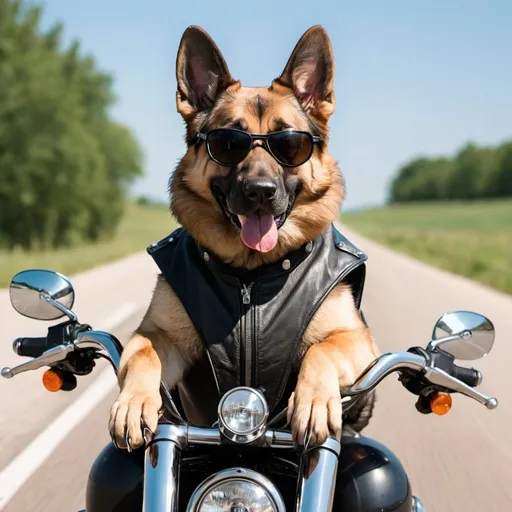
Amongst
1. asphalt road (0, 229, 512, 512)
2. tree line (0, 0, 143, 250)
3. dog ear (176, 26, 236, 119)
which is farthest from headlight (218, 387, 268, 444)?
tree line (0, 0, 143, 250)

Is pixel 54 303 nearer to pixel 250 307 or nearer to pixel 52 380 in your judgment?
pixel 52 380

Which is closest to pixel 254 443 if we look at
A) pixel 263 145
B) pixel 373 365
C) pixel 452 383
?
pixel 373 365

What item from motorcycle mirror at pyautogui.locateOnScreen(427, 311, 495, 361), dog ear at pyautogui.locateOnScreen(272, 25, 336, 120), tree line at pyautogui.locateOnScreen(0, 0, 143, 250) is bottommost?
tree line at pyautogui.locateOnScreen(0, 0, 143, 250)

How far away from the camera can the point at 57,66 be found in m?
39.6

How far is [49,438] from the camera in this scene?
5.68m

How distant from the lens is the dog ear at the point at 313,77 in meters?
3.11

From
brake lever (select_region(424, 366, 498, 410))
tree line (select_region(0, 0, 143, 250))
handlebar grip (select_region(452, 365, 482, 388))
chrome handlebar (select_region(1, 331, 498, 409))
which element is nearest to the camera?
chrome handlebar (select_region(1, 331, 498, 409))

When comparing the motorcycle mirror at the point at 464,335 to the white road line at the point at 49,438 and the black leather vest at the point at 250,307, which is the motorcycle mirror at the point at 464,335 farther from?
the white road line at the point at 49,438

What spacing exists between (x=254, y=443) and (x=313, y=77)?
156cm

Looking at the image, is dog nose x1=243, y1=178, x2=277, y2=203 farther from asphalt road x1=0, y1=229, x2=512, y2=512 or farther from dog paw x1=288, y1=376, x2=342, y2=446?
asphalt road x1=0, y1=229, x2=512, y2=512

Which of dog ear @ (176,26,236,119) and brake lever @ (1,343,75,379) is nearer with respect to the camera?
brake lever @ (1,343,75,379)

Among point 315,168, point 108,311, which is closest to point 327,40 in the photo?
point 315,168

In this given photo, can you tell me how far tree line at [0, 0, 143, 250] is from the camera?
34.9 meters

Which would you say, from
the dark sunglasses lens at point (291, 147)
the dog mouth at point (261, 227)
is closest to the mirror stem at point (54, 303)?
the dog mouth at point (261, 227)
